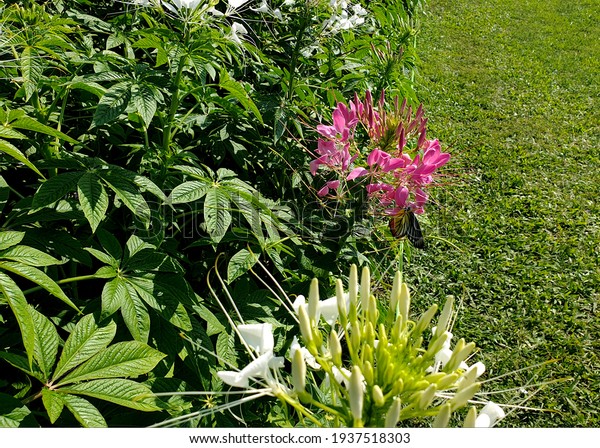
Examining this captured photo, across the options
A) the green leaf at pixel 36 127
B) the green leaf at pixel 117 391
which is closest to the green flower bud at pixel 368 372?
the green leaf at pixel 117 391

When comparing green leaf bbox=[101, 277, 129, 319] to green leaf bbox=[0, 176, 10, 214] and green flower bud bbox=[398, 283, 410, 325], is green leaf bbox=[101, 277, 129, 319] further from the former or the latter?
green flower bud bbox=[398, 283, 410, 325]

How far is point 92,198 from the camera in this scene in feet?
4.34

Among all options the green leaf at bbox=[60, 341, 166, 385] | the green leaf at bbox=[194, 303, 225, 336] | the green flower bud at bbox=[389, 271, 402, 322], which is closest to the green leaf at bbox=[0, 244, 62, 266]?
the green leaf at bbox=[60, 341, 166, 385]

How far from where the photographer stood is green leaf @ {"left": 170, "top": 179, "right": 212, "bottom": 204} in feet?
4.63

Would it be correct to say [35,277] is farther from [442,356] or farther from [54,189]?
[442,356]

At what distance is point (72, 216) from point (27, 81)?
42 centimetres

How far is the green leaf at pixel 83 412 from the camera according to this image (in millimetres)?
1097

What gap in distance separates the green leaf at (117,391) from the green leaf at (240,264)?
409 mm

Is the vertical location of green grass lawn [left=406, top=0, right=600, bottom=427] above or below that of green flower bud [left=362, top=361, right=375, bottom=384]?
below

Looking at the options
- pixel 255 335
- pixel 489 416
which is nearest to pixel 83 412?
pixel 255 335

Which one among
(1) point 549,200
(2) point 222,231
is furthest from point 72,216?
(1) point 549,200

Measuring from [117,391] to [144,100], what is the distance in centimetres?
77

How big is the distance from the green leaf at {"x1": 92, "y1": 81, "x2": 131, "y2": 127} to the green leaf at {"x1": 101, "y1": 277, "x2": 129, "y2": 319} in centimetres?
42

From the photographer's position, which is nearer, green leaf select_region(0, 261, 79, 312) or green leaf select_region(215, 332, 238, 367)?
green leaf select_region(0, 261, 79, 312)
